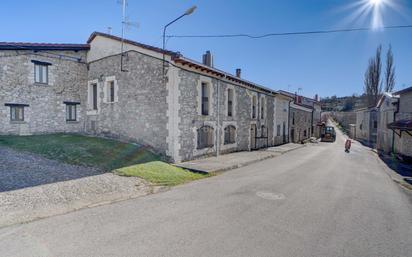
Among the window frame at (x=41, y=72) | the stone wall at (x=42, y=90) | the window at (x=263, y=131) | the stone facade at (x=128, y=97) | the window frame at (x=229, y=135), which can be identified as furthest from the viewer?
the window at (x=263, y=131)

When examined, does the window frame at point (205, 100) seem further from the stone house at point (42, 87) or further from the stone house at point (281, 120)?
the stone house at point (281, 120)

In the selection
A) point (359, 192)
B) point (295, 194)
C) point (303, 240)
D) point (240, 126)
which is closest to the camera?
point (303, 240)

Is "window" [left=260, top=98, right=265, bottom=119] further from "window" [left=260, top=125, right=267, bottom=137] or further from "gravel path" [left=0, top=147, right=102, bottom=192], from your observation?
"gravel path" [left=0, top=147, right=102, bottom=192]

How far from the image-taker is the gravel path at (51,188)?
209 inches

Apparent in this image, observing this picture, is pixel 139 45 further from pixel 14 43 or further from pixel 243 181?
pixel 243 181

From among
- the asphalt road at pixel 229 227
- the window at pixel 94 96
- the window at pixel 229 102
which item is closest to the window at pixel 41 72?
the window at pixel 94 96

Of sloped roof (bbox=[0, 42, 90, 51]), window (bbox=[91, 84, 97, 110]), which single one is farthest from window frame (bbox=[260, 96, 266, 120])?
sloped roof (bbox=[0, 42, 90, 51])

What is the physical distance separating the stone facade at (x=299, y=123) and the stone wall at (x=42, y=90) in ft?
82.0

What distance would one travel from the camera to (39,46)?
49.8 feet

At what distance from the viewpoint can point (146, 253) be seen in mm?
3635

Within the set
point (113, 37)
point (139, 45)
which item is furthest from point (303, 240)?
point (113, 37)

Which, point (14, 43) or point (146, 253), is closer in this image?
point (146, 253)

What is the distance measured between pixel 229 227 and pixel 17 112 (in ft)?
53.5

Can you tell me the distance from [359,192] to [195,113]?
8.50m
